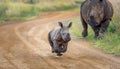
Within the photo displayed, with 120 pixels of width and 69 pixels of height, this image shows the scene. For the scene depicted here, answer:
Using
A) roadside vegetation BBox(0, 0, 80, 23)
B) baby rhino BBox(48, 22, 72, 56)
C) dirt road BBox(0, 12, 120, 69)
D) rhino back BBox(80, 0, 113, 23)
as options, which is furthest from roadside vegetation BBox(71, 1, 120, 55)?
roadside vegetation BBox(0, 0, 80, 23)

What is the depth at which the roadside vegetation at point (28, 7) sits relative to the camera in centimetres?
3067

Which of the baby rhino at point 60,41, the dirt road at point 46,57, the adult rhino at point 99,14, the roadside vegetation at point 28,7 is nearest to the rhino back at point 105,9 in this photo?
the adult rhino at point 99,14

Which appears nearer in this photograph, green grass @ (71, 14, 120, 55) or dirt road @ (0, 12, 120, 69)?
dirt road @ (0, 12, 120, 69)

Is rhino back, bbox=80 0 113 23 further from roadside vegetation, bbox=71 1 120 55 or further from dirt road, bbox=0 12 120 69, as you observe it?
dirt road, bbox=0 12 120 69

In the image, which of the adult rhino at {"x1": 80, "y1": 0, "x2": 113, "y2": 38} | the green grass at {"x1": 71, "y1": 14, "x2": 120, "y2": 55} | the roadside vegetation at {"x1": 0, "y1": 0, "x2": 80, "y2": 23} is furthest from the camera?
the roadside vegetation at {"x1": 0, "y1": 0, "x2": 80, "y2": 23}

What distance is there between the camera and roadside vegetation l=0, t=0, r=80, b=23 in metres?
30.7

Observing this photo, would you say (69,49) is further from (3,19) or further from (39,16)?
(39,16)

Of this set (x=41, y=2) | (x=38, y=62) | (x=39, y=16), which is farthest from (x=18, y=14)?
(x=38, y=62)

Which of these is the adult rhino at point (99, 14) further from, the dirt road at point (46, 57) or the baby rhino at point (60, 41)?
the baby rhino at point (60, 41)

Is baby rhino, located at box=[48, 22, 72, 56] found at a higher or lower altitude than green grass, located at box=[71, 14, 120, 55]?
higher

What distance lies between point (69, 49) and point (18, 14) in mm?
17161

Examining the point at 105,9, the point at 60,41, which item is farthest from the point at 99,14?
the point at 60,41

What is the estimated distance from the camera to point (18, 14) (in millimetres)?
31516

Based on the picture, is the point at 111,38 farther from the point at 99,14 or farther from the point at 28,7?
the point at 28,7
